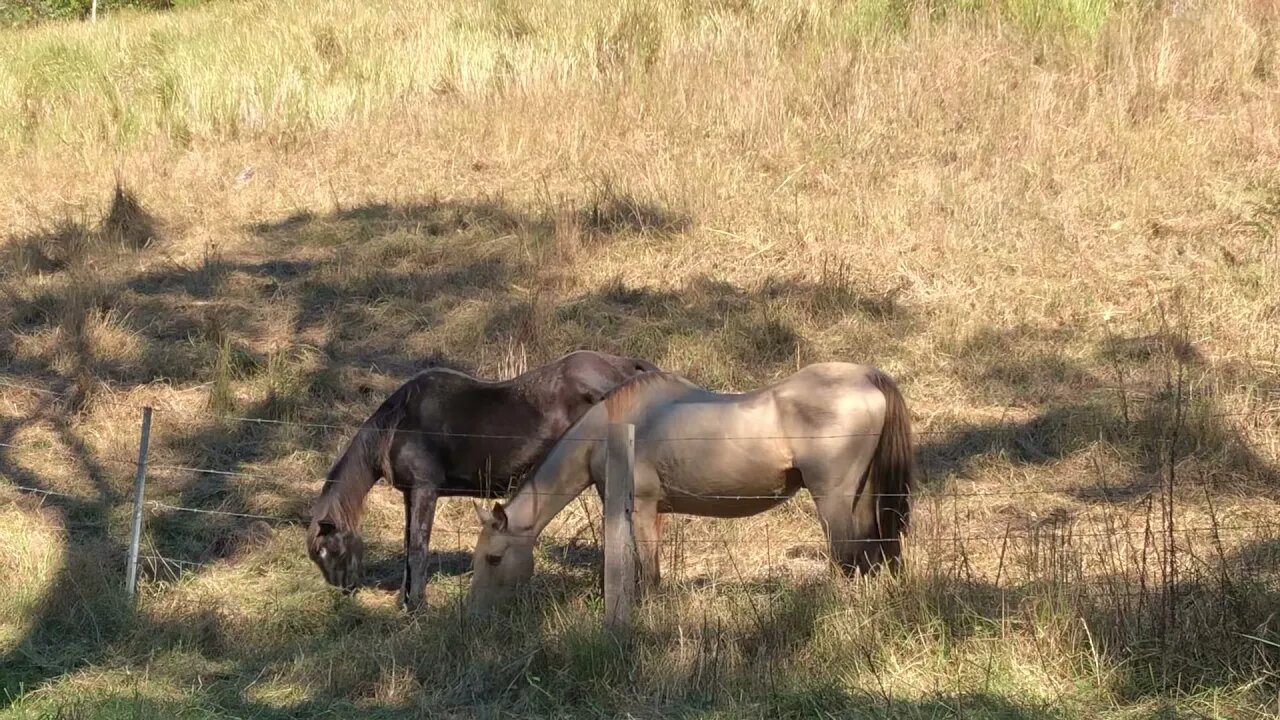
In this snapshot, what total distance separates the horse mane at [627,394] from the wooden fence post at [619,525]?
0.67 m

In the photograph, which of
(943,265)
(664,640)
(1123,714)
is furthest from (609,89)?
(1123,714)

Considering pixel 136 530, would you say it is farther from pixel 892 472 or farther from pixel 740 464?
pixel 892 472

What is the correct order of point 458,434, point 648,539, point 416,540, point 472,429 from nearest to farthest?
1. point 648,539
2. point 416,540
3. point 458,434
4. point 472,429

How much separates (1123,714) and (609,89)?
34.7ft

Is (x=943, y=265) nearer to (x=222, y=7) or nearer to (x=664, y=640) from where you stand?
(x=664, y=640)

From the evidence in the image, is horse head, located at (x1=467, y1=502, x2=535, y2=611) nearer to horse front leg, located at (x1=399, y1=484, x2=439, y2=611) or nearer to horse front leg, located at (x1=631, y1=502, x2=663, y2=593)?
horse front leg, located at (x1=631, y1=502, x2=663, y2=593)

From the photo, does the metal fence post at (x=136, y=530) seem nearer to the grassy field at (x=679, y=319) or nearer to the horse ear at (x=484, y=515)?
the grassy field at (x=679, y=319)

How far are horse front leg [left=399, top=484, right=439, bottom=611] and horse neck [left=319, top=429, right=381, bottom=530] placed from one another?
0.75 feet

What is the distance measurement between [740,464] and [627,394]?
2.19 feet

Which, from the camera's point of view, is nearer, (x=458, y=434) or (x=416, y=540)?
(x=416, y=540)

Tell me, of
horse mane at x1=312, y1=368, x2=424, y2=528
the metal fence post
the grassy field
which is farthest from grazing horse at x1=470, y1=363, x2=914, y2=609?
the metal fence post

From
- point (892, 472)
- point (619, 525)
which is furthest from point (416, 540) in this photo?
point (892, 472)

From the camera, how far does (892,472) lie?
611cm

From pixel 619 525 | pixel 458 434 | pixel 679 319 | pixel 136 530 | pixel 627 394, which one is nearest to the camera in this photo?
pixel 619 525
